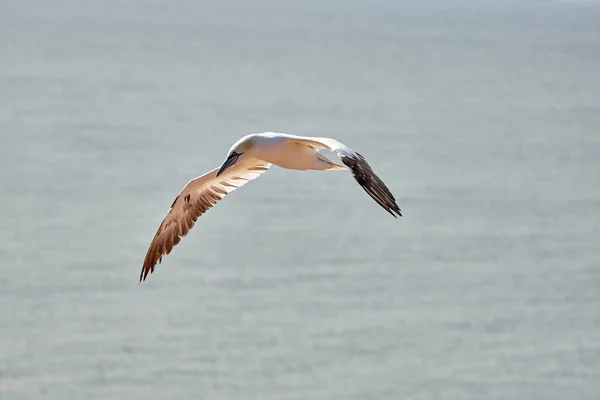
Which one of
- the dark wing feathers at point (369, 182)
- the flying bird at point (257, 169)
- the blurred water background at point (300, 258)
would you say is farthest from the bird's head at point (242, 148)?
the blurred water background at point (300, 258)

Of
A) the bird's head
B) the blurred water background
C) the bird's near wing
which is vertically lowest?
the blurred water background

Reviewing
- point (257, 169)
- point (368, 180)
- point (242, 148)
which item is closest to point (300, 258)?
point (257, 169)

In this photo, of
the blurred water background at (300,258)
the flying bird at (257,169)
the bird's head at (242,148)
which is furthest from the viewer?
the blurred water background at (300,258)

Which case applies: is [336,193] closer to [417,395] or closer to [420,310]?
[420,310]

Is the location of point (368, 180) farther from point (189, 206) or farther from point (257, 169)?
point (189, 206)

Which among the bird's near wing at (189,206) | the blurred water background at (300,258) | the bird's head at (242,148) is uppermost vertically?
the bird's head at (242,148)

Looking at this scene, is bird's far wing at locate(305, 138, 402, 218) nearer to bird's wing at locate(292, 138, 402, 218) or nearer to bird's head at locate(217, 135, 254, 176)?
bird's wing at locate(292, 138, 402, 218)

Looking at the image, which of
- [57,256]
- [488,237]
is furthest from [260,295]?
[488,237]

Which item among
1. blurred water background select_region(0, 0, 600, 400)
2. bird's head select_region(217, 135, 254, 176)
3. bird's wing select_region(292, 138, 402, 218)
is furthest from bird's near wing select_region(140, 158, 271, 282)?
blurred water background select_region(0, 0, 600, 400)

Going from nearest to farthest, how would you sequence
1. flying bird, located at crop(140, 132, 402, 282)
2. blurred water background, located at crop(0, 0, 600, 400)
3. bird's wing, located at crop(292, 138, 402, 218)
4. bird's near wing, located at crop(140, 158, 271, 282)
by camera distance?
bird's wing, located at crop(292, 138, 402, 218) → flying bird, located at crop(140, 132, 402, 282) → bird's near wing, located at crop(140, 158, 271, 282) → blurred water background, located at crop(0, 0, 600, 400)

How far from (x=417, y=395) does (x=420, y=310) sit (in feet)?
18.1

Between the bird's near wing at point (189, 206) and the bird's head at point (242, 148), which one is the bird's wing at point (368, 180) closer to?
the bird's head at point (242, 148)

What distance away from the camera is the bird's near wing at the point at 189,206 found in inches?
786

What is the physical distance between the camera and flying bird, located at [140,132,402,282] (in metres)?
15.9
